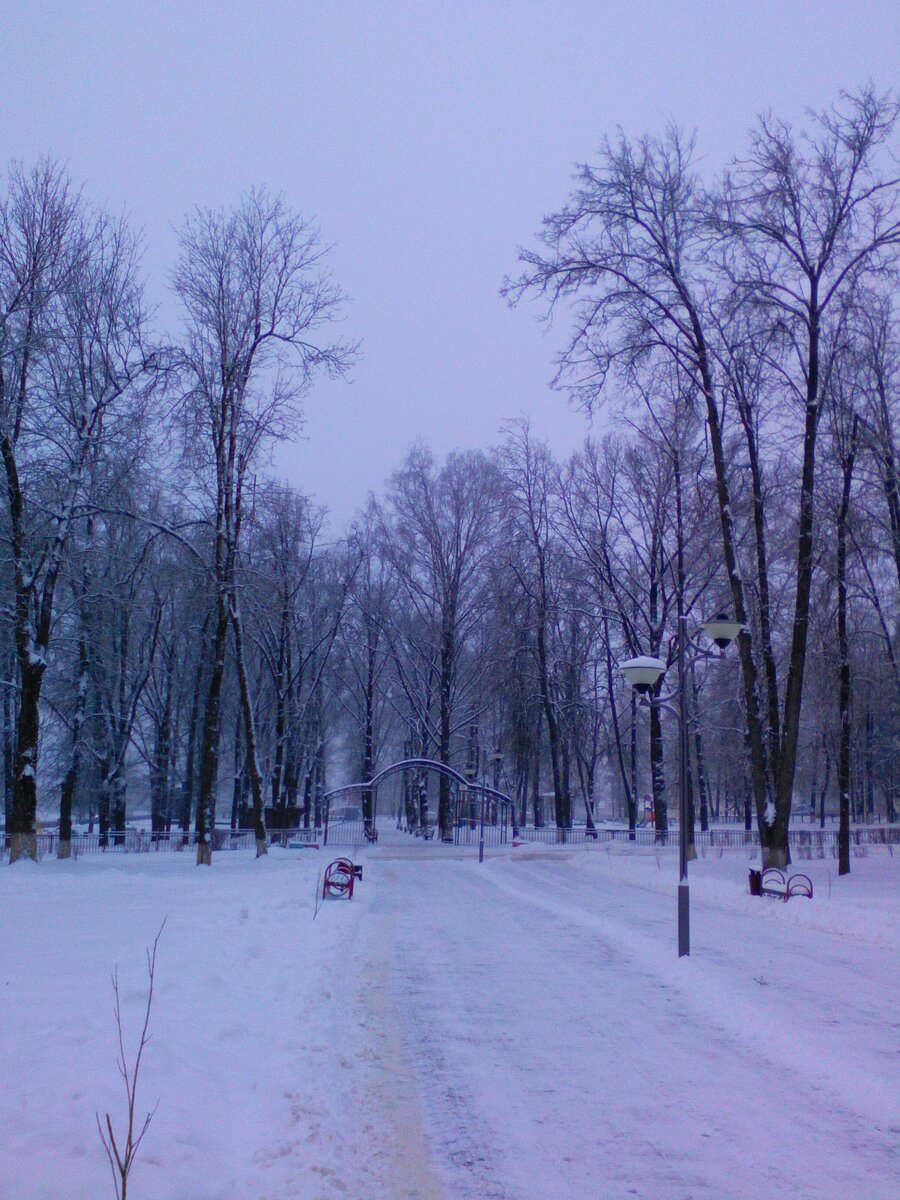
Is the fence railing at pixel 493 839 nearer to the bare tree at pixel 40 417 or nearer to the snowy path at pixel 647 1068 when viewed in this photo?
the bare tree at pixel 40 417

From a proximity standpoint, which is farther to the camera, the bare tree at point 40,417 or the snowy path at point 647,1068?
the bare tree at point 40,417

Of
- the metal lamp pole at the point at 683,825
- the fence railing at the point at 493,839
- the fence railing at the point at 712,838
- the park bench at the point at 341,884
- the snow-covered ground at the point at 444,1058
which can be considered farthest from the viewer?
the fence railing at the point at 712,838

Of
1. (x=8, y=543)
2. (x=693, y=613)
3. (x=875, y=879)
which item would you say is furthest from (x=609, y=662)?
(x=8, y=543)

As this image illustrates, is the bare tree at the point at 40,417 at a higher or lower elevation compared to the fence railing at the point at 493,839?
higher

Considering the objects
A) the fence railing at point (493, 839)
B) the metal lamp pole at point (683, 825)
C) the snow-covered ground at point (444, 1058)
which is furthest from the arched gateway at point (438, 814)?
the snow-covered ground at point (444, 1058)

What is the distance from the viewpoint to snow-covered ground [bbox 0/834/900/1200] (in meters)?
4.96

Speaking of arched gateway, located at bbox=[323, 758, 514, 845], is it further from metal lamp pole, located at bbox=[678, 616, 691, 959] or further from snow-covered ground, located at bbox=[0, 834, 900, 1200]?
snow-covered ground, located at bbox=[0, 834, 900, 1200]

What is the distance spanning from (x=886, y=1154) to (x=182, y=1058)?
415cm

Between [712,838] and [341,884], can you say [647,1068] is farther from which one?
[712,838]

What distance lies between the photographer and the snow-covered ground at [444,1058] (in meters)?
4.96

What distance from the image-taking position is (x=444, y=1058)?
7.48 meters

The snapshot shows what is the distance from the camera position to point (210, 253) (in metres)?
26.8

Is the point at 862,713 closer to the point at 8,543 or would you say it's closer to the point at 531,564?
the point at 531,564

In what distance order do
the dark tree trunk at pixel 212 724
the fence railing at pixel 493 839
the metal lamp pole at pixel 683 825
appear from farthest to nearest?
the fence railing at pixel 493 839 → the dark tree trunk at pixel 212 724 → the metal lamp pole at pixel 683 825
